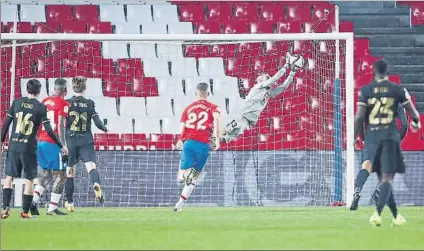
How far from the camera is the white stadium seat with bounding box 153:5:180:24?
904 inches

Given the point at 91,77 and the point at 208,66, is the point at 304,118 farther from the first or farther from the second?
the point at 91,77

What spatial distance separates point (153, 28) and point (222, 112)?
11.6 ft

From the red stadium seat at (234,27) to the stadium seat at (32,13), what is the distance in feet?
13.1

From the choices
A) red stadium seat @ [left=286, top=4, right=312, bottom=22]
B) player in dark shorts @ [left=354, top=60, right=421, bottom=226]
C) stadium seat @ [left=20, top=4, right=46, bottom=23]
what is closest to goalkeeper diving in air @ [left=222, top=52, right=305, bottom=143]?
red stadium seat @ [left=286, top=4, right=312, bottom=22]

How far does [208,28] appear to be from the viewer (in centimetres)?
2233

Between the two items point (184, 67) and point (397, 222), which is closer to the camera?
point (397, 222)

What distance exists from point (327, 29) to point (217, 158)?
4.73 metres

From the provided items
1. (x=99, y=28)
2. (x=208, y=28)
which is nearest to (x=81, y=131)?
(x=99, y=28)

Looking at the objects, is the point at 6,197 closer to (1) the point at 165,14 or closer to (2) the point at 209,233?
(2) the point at 209,233

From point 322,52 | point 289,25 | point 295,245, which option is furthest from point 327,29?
point 295,245

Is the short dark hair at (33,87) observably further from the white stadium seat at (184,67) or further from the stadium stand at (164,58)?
the white stadium seat at (184,67)

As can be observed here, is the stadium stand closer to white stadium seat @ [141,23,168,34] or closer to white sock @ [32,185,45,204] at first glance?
white stadium seat @ [141,23,168,34]

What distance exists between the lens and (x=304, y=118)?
1973 cm

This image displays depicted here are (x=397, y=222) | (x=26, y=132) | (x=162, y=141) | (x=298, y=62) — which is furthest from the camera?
(x=162, y=141)
